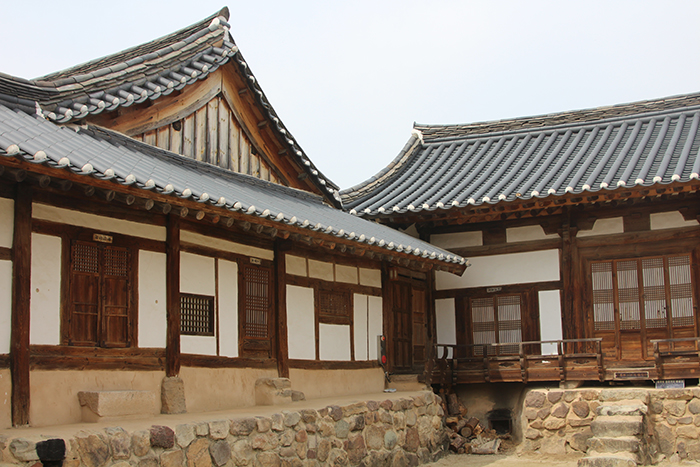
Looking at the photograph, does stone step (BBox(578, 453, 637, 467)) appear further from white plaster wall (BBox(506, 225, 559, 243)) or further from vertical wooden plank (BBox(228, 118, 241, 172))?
vertical wooden plank (BBox(228, 118, 241, 172))

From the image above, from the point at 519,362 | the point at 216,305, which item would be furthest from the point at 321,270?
the point at 519,362

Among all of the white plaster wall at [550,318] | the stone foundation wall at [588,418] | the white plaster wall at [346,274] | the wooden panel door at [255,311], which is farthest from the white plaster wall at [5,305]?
the white plaster wall at [550,318]

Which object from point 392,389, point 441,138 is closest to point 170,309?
point 392,389

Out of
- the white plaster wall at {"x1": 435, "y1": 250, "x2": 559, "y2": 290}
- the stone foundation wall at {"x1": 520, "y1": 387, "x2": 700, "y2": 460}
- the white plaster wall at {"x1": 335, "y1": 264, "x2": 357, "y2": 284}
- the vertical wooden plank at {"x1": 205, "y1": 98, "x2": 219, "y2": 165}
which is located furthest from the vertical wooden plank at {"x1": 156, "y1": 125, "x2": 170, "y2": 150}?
the stone foundation wall at {"x1": 520, "y1": 387, "x2": 700, "y2": 460}

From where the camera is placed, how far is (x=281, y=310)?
1216 centimetres

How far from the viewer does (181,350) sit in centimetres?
1023

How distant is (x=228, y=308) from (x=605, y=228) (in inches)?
335

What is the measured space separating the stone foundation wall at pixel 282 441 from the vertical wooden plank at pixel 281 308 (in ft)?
4.21

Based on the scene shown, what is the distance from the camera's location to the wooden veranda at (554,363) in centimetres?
1378

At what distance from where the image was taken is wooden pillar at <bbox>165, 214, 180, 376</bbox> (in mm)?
9961

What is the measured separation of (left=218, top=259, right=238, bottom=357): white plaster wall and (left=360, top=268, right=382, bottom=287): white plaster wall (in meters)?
3.81

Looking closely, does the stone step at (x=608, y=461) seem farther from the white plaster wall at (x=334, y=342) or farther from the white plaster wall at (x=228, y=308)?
the white plaster wall at (x=228, y=308)

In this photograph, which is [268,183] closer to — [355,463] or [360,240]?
[360,240]

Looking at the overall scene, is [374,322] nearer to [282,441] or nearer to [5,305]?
[282,441]
